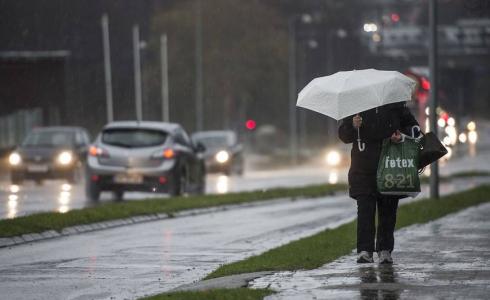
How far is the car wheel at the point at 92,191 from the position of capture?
28.9m

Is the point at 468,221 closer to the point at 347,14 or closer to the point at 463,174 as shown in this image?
the point at 463,174

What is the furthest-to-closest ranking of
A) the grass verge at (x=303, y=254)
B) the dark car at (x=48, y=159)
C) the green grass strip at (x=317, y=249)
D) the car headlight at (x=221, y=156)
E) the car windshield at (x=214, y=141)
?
Result: the car windshield at (x=214, y=141) < the car headlight at (x=221, y=156) < the dark car at (x=48, y=159) < the green grass strip at (x=317, y=249) < the grass verge at (x=303, y=254)

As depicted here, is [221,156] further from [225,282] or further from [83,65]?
[225,282]

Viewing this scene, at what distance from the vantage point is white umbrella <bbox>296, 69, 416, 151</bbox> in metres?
13.1

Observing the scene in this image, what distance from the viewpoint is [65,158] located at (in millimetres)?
40031

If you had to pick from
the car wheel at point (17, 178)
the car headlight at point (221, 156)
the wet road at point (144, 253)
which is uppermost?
the wet road at point (144, 253)

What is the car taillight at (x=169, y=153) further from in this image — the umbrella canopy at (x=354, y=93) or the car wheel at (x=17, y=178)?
the umbrella canopy at (x=354, y=93)

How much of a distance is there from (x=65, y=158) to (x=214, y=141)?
42.2ft

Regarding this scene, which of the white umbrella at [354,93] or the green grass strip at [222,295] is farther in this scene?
the white umbrella at [354,93]

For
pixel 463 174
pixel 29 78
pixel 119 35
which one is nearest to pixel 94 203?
pixel 463 174

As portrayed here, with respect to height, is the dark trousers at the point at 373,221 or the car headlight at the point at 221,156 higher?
the dark trousers at the point at 373,221

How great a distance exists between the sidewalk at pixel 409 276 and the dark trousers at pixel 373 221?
0.67 ft

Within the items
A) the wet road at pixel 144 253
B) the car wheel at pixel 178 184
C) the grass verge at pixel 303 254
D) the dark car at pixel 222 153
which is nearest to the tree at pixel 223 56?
the dark car at pixel 222 153

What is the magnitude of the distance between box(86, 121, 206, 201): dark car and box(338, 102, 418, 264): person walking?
15346mm
